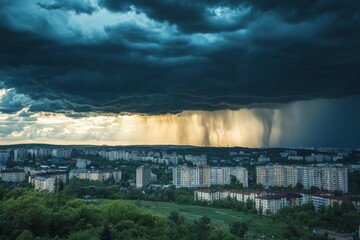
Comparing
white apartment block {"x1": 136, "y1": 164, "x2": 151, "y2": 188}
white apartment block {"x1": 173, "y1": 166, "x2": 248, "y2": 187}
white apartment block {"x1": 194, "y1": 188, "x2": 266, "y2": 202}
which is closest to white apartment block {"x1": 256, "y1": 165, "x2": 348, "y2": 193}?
white apartment block {"x1": 173, "y1": 166, "x2": 248, "y2": 187}

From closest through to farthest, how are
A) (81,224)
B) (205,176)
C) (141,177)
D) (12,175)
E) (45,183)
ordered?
(81,224), (45,183), (12,175), (141,177), (205,176)

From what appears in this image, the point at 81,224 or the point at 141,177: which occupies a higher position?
the point at 81,224

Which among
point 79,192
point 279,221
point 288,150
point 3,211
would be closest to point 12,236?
point 3,211

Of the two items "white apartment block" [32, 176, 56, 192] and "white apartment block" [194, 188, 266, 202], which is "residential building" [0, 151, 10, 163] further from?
"white apartment block" [194, 188, 266, 202]

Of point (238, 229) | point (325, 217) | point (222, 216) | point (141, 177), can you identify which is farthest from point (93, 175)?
point (238, 229)

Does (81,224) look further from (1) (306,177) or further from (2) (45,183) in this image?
(1) (306,177)

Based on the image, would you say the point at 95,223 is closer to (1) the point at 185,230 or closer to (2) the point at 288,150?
(1) the point at 185,230

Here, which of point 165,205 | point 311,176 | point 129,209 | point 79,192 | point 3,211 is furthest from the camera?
point 311,176
